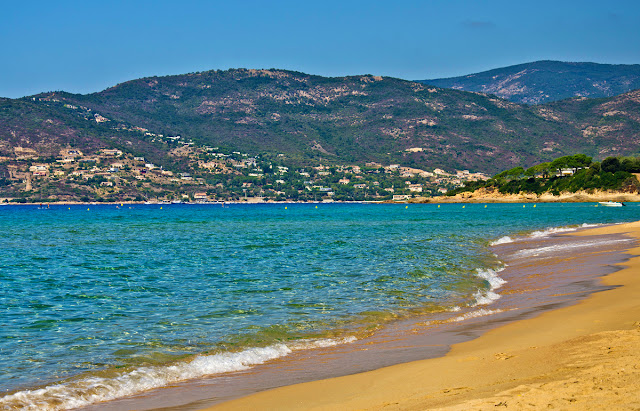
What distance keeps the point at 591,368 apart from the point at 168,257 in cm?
2695

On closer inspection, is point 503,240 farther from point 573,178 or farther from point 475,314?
point 573,178

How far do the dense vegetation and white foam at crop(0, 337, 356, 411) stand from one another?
15675 centimetres

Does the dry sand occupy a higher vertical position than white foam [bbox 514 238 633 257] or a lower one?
higher

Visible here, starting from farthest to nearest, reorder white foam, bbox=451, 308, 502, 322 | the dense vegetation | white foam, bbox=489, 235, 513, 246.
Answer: the dense vegetation → white foam, bbox=489, 235, 513, 246 → white foam, bbox=451, 308, 502, 322

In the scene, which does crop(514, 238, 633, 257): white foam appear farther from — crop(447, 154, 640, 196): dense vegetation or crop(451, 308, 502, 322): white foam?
crop(447, 154, 640, 196): dense vegetation

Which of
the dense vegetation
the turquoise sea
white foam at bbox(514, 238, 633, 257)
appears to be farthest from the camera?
the dense vegetation

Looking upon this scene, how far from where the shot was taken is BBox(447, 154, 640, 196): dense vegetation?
151363 mm

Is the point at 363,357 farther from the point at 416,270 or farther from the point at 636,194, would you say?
the point at 636,194

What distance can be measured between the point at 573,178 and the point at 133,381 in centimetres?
17457

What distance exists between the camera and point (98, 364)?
1099cm

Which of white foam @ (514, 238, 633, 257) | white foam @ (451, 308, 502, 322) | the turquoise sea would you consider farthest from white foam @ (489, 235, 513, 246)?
white foam @ (451, 308, 502, 322)

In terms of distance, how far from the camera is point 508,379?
326 inches

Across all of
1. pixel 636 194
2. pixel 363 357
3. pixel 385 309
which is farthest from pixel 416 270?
pixel 636 194

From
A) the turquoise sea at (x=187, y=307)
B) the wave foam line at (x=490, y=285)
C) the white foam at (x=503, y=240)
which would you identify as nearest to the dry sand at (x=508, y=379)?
the turquoise sea at (x=187, y=307)
